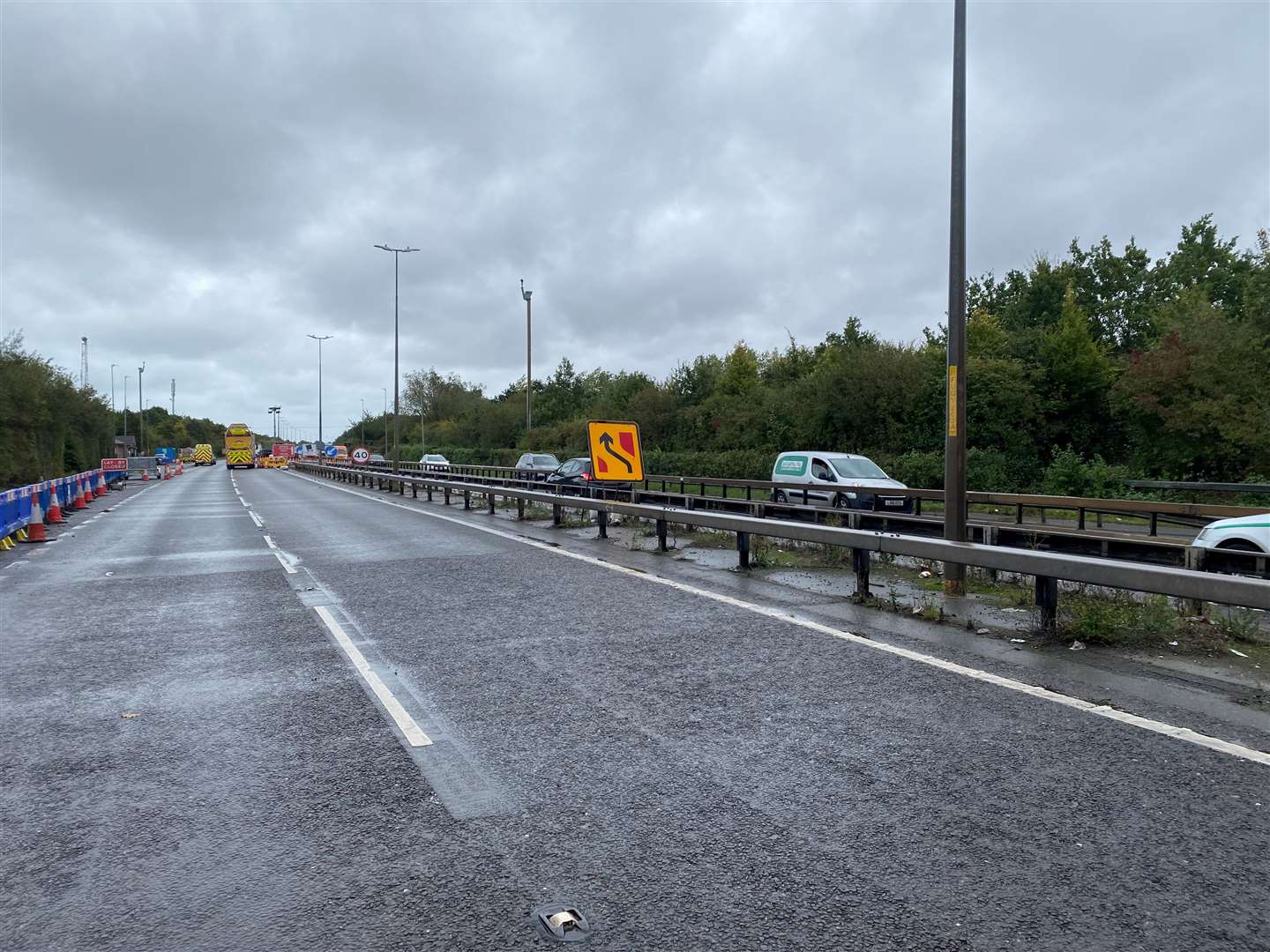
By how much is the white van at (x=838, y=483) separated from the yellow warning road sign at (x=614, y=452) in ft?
16.7

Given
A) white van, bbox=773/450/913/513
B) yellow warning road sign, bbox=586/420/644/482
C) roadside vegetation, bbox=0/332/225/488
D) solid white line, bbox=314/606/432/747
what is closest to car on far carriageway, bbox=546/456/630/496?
white van, bbox=773/450/913/513

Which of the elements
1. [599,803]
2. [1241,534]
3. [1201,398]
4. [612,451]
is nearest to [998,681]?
[599,803]

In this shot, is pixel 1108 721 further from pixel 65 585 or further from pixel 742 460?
pixel 742 460

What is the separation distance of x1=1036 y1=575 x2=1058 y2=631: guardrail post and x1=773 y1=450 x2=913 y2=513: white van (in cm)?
1242

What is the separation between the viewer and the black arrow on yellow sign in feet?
62.4

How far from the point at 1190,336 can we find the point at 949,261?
21835 mm

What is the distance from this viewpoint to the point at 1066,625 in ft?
25.5

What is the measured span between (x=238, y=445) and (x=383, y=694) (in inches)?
3196

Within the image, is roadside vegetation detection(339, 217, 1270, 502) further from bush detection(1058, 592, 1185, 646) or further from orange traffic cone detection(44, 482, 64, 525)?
orange traffic cone detection(44, 482, 64, 525)

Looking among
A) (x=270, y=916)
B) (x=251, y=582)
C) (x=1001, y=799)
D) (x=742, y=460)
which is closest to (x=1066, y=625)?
(x=1001, y=799)

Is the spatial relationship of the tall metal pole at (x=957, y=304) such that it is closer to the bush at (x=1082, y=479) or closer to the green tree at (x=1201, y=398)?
the green tree at (x=1201, y=398)

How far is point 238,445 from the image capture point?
8012cm

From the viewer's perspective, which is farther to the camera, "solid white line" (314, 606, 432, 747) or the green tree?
the green tree

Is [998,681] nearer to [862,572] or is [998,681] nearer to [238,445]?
[862,572]
